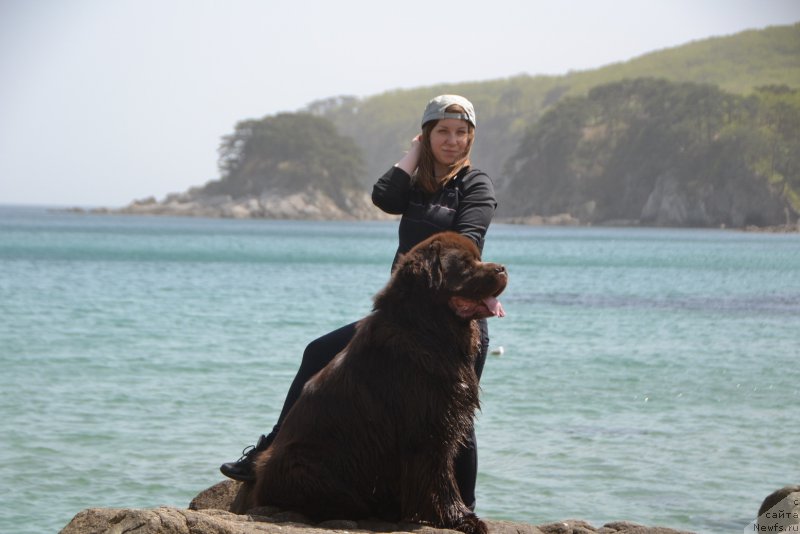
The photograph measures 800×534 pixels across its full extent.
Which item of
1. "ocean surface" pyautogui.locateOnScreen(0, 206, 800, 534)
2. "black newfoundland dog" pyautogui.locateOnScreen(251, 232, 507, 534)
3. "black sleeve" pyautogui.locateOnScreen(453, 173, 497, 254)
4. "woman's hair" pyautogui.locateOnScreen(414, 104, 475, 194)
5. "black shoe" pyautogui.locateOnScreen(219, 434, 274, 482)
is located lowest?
"ocean surface" pyautogui.locateOnScreen(0, 206, 800, 534)

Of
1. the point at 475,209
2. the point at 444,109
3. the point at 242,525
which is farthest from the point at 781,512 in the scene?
the point at 242,525

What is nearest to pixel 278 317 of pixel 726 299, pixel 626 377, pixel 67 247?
pixel 626 377

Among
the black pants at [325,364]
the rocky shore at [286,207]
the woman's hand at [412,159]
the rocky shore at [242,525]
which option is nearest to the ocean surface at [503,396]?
the rocky shore at [242,525]

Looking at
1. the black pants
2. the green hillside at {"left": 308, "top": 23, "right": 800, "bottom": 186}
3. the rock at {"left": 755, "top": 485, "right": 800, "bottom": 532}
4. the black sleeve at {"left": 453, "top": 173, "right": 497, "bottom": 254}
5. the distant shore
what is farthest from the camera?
the green hillside at {"left": 308, "top": 23, "right": 800, "bottom": 186}

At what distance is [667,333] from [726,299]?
973cm

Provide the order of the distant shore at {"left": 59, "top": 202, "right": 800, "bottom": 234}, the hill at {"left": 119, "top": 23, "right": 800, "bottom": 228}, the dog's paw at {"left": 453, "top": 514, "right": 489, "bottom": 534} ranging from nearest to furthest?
the dog's paw at {"left": 453, "top": 514, "right": 489, "bottom": 534} → the distant shore at {"left": 59, "top": 202, "right": 800, "bottom": 234} → the hill at {"left": 119, "top": 23, "right": 800, "bottom": 228}

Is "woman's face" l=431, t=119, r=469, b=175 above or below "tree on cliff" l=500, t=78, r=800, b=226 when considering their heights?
below

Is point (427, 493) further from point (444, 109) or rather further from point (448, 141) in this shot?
point (444, 109)

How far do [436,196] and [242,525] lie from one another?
1861mm

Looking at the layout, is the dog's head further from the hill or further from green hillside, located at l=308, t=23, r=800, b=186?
green hillside, located at l=308, t=23, r=800, b=186

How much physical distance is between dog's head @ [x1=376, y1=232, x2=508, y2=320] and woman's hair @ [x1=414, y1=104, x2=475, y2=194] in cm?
57

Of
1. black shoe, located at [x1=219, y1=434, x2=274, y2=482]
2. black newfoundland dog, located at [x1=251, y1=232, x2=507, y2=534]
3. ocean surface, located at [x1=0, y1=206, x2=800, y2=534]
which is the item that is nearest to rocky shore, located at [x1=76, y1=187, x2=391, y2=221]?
ocean surface, located at [x1=0, y1=206, x2=800, y2=534]

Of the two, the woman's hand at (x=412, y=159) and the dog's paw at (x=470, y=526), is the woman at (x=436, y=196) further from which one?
the dog's paw at (x=470, y=526)

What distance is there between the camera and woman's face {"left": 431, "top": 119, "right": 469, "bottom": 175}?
5.02m
